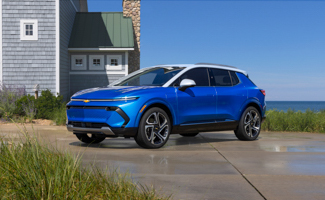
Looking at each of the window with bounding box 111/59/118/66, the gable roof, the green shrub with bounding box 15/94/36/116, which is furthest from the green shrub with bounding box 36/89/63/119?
the window with bounding box 111/59/118/66

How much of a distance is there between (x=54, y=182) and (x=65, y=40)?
19.9 metres

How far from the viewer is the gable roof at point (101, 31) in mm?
24759

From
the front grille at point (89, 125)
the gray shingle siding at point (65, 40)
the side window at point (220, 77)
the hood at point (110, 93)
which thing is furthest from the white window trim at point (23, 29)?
the front grille at point (89, 125)

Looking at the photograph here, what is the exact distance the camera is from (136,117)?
8.27 m

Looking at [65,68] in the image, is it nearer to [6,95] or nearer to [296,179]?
[6,95]

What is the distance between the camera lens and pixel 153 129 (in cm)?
858

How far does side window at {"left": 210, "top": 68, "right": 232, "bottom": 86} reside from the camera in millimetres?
9938

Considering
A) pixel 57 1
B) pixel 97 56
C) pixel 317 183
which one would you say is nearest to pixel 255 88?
pixel 317 183

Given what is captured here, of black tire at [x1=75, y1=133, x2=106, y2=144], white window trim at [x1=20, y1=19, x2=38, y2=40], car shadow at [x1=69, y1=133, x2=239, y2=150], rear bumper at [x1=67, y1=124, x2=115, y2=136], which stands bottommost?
car shadow at [x1=69, y1=133, x2=239, y2=150]

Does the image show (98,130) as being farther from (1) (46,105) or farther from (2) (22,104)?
(1) (46,105)

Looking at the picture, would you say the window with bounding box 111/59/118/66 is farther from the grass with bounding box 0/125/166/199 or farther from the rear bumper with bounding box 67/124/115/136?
the grass with bounding box 0/125/166/199

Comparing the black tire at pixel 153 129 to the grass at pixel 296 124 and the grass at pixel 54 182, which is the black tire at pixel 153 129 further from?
the grass at pixel 296 124

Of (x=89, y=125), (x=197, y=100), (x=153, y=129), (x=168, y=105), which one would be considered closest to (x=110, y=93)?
(x=89, y=125)

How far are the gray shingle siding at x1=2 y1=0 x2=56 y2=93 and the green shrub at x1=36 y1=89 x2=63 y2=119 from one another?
192 cm
